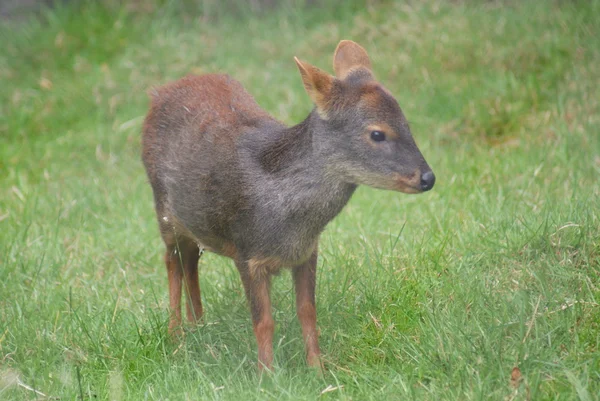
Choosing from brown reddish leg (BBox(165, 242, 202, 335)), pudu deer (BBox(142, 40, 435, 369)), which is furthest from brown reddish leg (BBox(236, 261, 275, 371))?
brown reddish leg (BBox(165, 242, 202, 335))

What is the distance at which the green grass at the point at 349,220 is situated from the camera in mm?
3990

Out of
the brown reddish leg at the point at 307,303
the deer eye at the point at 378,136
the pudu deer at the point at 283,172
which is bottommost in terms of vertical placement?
the brown reddish leg at the point at 307,303

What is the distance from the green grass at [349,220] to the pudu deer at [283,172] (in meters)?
0.34

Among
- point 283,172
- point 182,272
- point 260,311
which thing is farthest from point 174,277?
point 283,172

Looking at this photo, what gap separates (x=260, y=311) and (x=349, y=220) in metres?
1.95

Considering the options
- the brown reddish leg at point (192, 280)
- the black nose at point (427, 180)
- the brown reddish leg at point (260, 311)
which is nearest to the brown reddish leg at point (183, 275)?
the brown reddish leg at point (192, 280)

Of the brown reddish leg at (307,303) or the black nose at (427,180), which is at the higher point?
the black nose at (427,180)

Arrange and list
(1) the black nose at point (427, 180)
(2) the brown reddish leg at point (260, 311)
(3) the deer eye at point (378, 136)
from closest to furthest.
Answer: (1) the black nose at point (427, 180) < (3) the deer eye at point (378, 136) < (2) the brown reddish leg at point (260, 311)

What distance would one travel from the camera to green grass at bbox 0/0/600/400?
3.99 m

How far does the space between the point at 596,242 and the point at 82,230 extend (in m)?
3.56

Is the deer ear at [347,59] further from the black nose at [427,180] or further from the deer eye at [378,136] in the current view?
the black nose at [427,180]

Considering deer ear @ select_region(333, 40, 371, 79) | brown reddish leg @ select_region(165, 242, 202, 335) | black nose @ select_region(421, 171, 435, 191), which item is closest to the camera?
black nose @ select_region(421, 171, 435, 191)

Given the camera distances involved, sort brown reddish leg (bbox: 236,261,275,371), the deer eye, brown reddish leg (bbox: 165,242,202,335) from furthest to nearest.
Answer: brown reddish leg (bbox: 165,242,202,335) < brown reddish leg (bbox: 236,261,275,371) < the deer eye

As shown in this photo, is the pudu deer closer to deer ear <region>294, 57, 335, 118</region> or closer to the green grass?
deer ear <region>294, 57, 335, 118</region>
